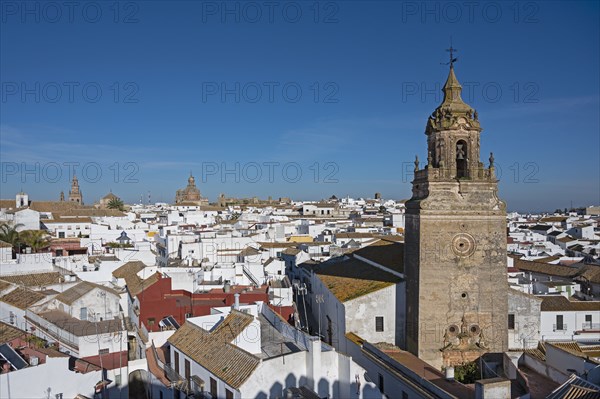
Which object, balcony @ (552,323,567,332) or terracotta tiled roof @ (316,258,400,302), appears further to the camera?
balcony @ (552,323,567,332)

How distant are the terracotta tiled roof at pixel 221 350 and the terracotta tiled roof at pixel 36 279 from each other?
9.65 meters

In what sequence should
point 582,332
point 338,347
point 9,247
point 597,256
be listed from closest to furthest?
point 338,347 → point 582,332 → point 9,247 → point 597,256

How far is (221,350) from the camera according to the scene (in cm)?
1394

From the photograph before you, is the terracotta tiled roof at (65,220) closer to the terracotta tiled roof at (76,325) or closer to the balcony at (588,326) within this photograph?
the terracotta tiled roof at (76,325)

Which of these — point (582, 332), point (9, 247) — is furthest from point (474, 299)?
point (9, 247)

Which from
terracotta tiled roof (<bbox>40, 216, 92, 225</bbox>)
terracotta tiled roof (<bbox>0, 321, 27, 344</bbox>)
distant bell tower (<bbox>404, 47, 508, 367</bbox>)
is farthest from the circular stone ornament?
terracotta tiled roof (<bbox>40, 216, 92, 225</bbox>)

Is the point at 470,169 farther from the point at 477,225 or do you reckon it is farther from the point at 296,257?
the point at 296,257

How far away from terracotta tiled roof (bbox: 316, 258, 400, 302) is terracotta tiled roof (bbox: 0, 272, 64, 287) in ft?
38.3

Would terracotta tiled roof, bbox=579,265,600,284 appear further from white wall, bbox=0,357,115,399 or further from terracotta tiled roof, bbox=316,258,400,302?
white wall, bbox=0,357,115,399

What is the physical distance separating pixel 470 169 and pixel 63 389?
45.2ft

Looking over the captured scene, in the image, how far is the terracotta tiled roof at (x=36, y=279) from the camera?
74.3ft

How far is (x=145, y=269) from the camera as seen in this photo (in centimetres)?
2514

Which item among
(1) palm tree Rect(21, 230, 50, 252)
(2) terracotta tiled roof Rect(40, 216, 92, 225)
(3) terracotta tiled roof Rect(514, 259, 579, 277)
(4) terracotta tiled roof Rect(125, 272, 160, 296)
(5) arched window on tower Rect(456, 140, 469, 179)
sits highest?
(5) arched window on tower Rect(456, 140, 469, 179)

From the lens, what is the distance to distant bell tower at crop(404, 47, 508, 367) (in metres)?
17.6
